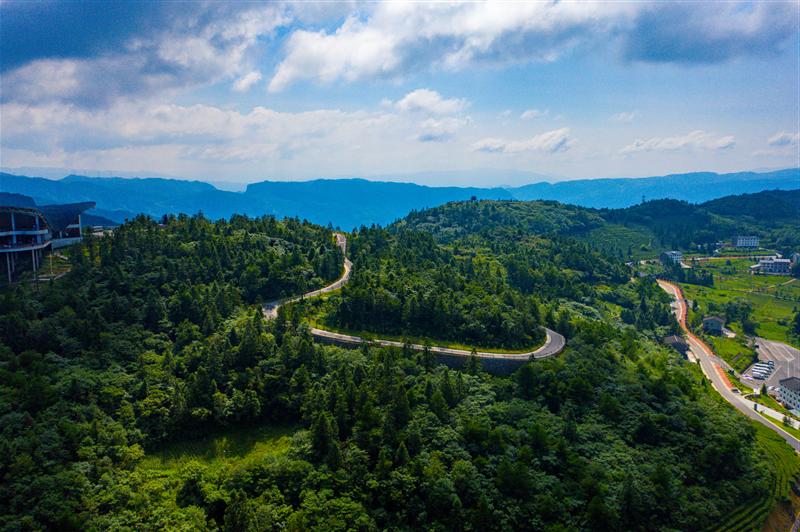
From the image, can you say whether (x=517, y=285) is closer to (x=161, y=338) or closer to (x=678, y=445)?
(x=678, y=445)

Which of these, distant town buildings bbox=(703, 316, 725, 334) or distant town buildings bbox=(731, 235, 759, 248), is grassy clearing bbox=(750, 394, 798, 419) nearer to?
distant town buildings bbox=(703, 316, 725, 334)

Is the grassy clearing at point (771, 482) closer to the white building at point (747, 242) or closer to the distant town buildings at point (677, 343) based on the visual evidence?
the distant town buildings at point (677, 343)

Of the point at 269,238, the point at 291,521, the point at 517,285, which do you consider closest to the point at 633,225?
the point at 517,285

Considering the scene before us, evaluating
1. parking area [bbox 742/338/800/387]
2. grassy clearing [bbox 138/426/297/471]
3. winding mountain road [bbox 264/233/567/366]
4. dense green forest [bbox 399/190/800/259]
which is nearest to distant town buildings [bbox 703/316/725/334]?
parking area [bbox 742/338/800/387]

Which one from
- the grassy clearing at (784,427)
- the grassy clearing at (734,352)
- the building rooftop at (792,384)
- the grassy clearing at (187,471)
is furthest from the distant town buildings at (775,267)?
the grassy clearing at (187,471)

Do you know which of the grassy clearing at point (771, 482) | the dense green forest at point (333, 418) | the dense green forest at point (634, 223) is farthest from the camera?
the dense green forest at point (634, 223)

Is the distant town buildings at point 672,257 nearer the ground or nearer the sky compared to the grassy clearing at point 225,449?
nearer the sky

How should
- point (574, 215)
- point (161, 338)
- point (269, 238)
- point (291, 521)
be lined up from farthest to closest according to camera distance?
point (574, 215) < point (269, 238) < point (161, 338) < point (291, 521)
